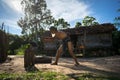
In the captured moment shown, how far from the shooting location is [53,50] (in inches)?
894

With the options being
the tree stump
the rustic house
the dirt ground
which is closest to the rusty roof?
the rustic house

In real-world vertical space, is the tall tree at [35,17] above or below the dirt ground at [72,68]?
above

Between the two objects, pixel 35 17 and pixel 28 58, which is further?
pixel 35 17

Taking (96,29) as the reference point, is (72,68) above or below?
below

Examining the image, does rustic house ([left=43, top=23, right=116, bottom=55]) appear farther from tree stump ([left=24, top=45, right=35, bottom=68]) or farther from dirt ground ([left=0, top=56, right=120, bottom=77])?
tree stump ([left=24, top=45, right=35, bottom=68])

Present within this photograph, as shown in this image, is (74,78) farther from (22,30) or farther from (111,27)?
(22,30)

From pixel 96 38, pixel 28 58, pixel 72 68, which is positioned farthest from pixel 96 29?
pixel 72 68

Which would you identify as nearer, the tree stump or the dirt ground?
the dirt ground

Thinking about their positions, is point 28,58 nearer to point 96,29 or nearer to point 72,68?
point 72,68

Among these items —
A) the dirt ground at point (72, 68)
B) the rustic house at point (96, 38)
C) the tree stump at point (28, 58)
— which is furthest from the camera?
the rustic house at point (96, 38)

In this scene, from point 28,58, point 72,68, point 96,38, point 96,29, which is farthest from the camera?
point 96,38

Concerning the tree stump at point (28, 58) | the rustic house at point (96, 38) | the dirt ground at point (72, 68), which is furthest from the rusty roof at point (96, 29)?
the tree stump at point (28, 58)

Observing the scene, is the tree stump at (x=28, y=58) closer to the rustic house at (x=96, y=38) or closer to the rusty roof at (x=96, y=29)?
the rustic house at (x=96, y=38)

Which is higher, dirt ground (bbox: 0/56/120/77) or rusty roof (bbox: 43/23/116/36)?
rusty roof (bbox: 43/23/116/36)
